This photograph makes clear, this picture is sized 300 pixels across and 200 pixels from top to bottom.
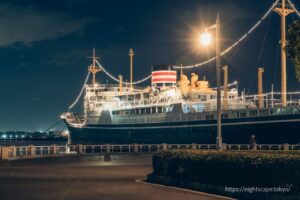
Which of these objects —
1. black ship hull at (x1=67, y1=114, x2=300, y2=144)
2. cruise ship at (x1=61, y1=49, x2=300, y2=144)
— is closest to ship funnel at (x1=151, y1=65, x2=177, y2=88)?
cruise ship at (x1=61, y1=49, x2=300, y2=144)

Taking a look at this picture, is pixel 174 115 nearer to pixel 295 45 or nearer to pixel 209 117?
pixel 209 117

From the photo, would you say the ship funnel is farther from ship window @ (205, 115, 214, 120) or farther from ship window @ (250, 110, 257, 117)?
ship window @ (250, 110, 257, 117)

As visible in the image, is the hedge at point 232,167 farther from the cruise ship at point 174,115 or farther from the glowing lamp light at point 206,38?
the cruise ship at point 174,115

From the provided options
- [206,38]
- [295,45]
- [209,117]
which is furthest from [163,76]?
[295,45]

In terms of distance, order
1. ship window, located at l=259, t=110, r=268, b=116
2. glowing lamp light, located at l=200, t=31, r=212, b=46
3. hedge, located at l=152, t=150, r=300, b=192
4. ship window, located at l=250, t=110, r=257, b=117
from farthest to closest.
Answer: ship window, located at l=250, t=110, r=257, b=117 → ship window, located at l=259, t=110, r=268, b=116 → glowing lamp light, located at l=200, t=31, r=212, b=46 → hedge, located at l=152, t=150, r=300, b=192

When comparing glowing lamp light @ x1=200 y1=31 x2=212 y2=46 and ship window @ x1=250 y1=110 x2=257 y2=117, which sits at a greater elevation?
glowing lamp light @ x1=200 y1=31 x2=212 y2=46

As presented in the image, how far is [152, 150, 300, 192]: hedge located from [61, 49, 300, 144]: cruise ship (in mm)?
30905

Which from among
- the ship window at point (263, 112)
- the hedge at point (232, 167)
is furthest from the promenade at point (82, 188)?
the ship window at point (263, 112)

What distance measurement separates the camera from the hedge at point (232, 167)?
1338 cm

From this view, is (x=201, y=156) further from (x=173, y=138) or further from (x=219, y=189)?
(x=173, y=138)

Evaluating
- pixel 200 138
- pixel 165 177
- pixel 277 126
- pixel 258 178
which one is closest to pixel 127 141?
pixel 200 138

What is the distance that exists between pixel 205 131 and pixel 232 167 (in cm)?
4142

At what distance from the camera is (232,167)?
15.2m

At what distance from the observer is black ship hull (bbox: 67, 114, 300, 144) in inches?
1874
